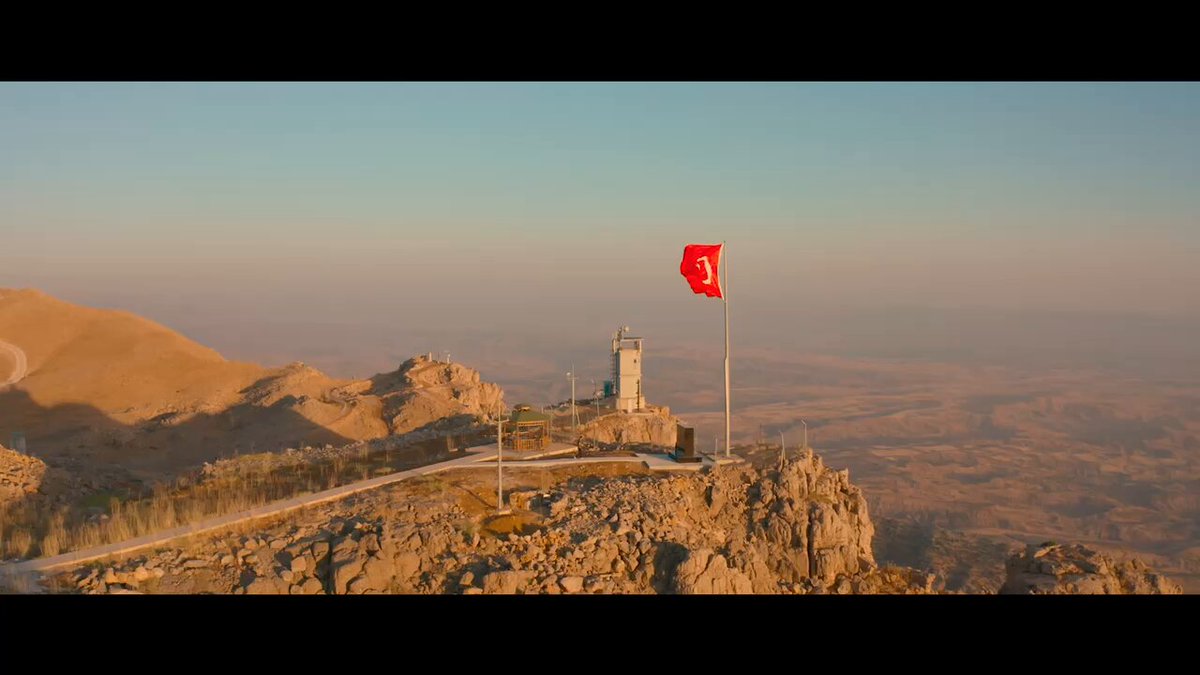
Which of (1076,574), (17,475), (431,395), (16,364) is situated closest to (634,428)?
(431,395)

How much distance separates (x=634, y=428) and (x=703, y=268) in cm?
1276

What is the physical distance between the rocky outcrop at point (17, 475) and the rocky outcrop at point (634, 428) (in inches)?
827

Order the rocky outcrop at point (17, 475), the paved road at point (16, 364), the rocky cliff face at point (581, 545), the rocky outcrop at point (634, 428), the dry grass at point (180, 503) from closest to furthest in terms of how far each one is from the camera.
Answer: the rocky cliff face at point (581, 545) → the dry grass at point (180, 503) → the rocky outcrop at point (17, 475) → the rocky outcrop at point (634, 428) → the paved road at point (16, 364)

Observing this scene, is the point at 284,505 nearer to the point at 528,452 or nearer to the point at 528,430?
the point at 528,452

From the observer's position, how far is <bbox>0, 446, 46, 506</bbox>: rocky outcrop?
2777 centimetres

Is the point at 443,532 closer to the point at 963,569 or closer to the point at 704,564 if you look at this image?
the point at 704,564

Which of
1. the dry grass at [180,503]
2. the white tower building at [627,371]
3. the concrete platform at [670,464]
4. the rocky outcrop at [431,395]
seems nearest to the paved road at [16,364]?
the rocky outcrop at [431,395]

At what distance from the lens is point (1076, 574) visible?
77.6 ft

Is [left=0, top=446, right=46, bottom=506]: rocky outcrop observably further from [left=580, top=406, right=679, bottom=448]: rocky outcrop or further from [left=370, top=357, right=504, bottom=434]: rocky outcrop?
[left=580, top=406, right=679, bottom=448]: rocky outcrop

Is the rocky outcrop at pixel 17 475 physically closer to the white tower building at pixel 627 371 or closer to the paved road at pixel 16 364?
the white tower building at pixel 627 371

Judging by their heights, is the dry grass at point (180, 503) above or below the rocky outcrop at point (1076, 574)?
above

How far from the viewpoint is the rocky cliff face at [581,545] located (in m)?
20.3
